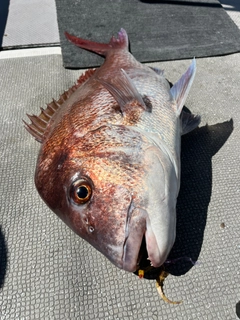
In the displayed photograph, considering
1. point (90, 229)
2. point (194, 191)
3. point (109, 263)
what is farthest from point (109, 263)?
point (194, 191)

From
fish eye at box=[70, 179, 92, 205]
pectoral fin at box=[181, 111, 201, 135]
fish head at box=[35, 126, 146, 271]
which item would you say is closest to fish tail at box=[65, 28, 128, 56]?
pectoral fin at box=[181, 111, 201, 135]

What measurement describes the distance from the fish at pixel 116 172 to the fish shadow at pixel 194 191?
341 millimetres

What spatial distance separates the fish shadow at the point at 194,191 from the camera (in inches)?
65.2

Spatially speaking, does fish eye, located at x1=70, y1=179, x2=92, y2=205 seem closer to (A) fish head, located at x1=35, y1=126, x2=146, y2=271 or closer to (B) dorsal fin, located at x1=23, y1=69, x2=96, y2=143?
(A) fish head, located at x1=35, y1=126, x2=146, y2=271

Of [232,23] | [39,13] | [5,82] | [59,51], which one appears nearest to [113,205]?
[5,82]

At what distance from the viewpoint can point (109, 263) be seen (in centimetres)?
164

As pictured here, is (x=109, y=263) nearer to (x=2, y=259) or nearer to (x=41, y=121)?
(x=2, y=259)

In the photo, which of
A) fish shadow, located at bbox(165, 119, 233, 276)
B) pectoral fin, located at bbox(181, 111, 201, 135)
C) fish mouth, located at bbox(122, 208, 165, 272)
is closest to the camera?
fish mouth, located at bbox(122, 208, 165, 272)

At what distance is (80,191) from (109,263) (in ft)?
1.88

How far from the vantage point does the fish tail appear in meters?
2.74

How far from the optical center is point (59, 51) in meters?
3.27

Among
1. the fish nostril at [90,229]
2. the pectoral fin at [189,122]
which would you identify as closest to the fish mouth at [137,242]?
the fish nostril at [90,229]

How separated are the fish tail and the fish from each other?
1.05 metres

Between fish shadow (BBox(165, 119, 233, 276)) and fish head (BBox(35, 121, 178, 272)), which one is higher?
fish head (BBox(35, 121, 178, 272))
